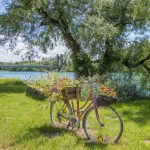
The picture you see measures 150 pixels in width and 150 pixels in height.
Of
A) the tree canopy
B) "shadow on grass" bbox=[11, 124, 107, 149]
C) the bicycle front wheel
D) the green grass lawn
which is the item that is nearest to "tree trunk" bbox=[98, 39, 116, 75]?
the tree canopy

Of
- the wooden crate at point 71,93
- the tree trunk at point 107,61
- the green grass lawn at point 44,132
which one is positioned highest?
the tree trunk at point 107,61

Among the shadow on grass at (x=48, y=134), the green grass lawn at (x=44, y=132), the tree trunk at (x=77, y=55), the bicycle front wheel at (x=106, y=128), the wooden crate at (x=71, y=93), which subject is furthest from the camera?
A: the tree trunk at (x=77, y=55)

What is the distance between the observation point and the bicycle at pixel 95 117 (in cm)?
699

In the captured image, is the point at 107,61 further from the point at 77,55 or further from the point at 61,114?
the point at 61,114

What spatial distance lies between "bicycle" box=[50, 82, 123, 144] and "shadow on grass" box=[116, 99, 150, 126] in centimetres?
→ 206

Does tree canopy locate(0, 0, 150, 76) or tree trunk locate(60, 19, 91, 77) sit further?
tree trunk locate(60, 19, 91, 77)

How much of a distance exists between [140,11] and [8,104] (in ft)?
29.2

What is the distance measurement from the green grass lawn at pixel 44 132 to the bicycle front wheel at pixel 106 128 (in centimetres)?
18

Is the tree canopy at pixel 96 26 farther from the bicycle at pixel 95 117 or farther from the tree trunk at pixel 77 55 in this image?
the bicycle at pixel 95 117

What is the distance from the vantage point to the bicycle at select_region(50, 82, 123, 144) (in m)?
6.99

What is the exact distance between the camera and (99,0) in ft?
59.3

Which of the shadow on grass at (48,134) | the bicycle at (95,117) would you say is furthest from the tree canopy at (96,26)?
the shadow on grass at (48,134)

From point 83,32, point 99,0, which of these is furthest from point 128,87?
point 99,0

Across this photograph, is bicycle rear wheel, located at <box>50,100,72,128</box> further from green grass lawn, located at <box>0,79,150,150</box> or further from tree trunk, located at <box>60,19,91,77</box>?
tree trunk, located at <box>60,19,91,77</box>
